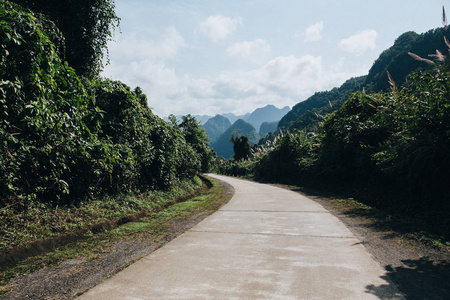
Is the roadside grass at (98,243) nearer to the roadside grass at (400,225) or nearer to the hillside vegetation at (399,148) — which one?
the roadside grass at (400,225)

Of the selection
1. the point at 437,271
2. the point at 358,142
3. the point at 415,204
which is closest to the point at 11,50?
the point at 437,271

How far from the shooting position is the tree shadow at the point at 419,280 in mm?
2576

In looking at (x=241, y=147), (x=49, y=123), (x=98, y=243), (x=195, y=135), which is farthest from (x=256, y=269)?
(x=241, y=147)

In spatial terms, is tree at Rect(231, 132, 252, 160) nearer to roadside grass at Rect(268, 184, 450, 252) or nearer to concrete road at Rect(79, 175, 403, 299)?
roadside grass at Rect(268, 184, 450, 252)

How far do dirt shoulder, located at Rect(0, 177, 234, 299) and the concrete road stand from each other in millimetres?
208

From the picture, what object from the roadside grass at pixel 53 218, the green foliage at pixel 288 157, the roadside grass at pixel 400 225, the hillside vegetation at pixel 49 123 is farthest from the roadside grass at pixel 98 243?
the green foliage at pixel 288 157

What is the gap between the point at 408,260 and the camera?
3514 millimetres

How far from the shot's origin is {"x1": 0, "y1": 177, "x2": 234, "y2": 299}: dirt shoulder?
2.67 metres

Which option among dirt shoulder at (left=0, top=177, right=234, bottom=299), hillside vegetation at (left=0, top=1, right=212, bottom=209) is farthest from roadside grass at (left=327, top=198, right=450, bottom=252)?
hillside vegetation at (left=0, top=1, right=212, bottom=209)

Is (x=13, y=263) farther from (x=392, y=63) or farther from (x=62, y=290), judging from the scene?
(x=392, y=63)

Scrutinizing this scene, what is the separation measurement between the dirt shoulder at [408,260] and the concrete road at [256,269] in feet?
0.52

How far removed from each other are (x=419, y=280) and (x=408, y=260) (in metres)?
0.71

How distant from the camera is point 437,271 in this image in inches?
124

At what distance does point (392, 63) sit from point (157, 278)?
123 metres
